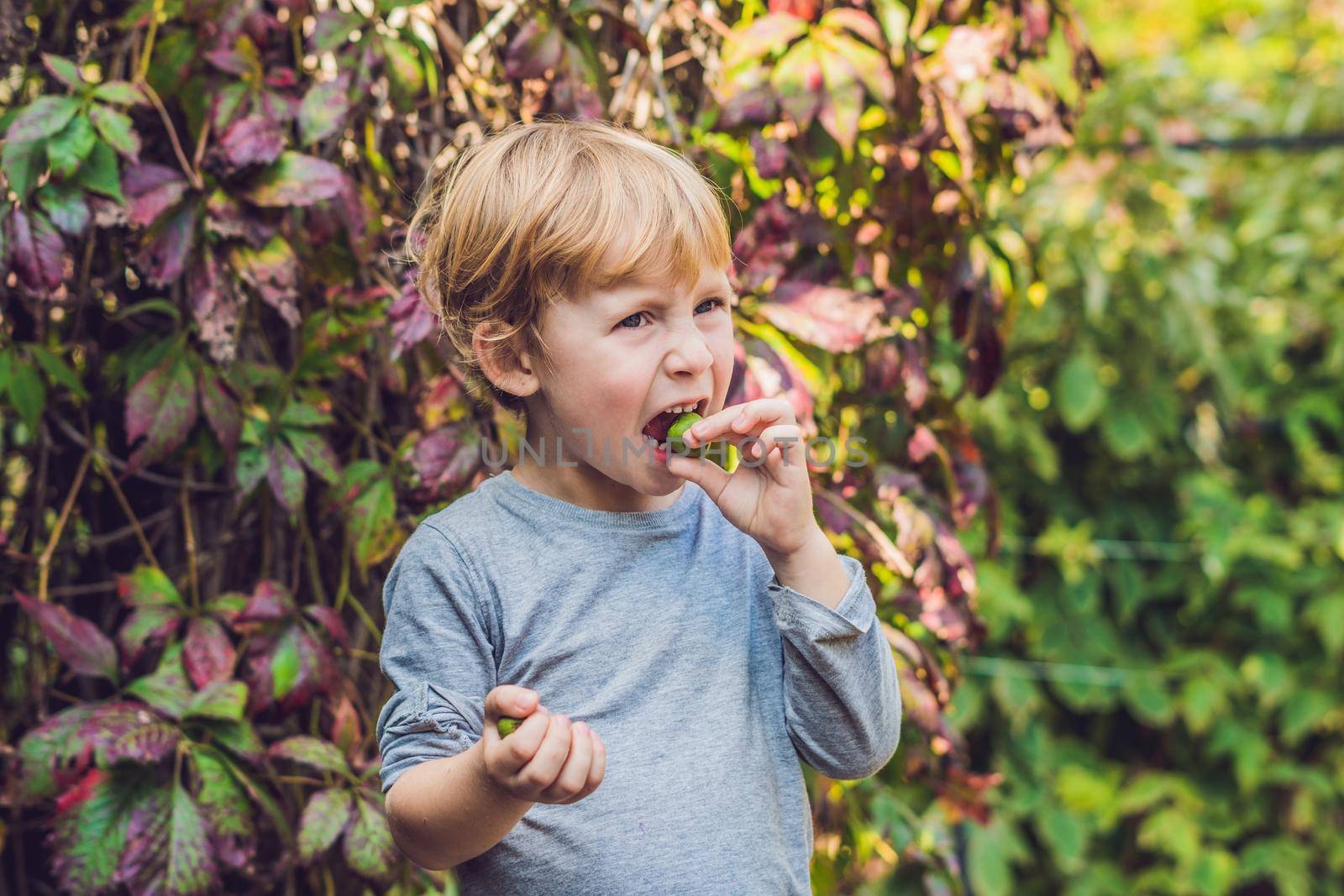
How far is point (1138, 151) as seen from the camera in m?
3.13

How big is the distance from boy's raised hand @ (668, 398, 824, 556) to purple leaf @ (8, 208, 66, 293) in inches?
29.7

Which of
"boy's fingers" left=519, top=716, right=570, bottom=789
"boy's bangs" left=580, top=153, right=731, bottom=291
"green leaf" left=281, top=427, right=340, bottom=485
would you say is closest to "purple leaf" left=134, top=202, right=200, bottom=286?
"green leaf" left=281, top=427, right=340, bottom=485

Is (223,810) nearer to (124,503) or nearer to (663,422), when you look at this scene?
(124,503)

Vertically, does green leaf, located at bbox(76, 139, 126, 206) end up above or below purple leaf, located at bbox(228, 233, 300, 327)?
above

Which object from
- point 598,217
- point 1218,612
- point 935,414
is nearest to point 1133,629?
point 1218,612

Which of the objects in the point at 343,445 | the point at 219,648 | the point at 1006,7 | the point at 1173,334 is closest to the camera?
the point at 219,648

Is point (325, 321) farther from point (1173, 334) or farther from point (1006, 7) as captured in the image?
point (1173, 334)

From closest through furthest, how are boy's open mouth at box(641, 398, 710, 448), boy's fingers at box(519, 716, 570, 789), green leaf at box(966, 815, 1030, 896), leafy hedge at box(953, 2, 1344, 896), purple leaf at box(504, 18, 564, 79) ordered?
Result: boy's fingers at box(519, 716, 570, 789)
boy's open mouth at box(641, 398, 710, 448)
purple leaf at box(504, 18, 564, 79)
green leaf at box(966, 815, 1030, 896)
leafy hedge at box(953, 2, 1344, 896)

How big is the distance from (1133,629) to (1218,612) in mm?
230

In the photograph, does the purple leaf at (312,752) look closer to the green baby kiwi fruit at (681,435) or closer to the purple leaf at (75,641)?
the purple leaf at (75,641)

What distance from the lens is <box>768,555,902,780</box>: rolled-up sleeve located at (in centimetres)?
103

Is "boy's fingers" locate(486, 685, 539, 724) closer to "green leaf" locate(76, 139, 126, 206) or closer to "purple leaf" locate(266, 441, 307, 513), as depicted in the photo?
"purple leaf" locate(266, 441, 307, 513)

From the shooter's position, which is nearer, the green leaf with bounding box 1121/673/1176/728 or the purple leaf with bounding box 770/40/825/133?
Answer: the purple leaf with bounding box 770/40/825/133

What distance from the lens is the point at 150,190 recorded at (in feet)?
4.43
